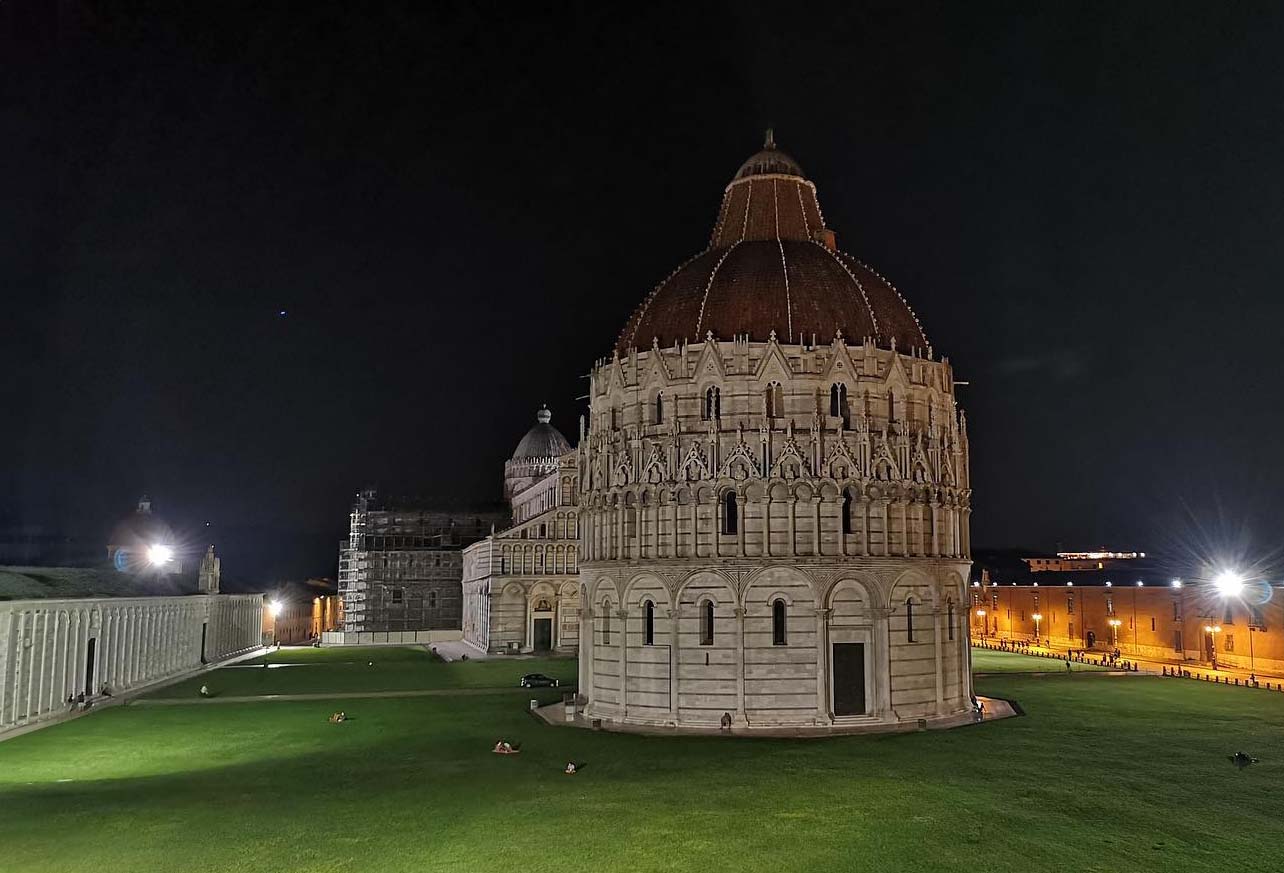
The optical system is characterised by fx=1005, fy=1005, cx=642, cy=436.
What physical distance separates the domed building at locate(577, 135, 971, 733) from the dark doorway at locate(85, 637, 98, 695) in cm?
2868

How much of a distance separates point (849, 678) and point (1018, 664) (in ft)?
130

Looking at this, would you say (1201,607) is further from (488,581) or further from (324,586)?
→ (324,586)

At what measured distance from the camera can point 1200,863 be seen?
2592 centimetres

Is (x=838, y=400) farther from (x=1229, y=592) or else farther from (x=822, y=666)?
(x=1229, y=592)

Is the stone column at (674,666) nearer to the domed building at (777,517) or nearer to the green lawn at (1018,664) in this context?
the domed building at (777,517)

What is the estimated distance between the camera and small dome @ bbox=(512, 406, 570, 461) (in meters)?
137

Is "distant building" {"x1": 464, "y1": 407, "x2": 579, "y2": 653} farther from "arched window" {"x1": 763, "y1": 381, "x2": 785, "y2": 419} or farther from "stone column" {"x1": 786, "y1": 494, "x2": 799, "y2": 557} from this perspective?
"stone column" {"x1": 786, "y1": 494, "x2": 799, "y2": 557}

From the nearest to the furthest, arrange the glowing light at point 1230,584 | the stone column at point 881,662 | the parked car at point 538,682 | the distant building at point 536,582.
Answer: the stone column at point 881,662 → the parked car at point 538,682 → the glowing light at point 1230,584 → the distant building at point 536,582

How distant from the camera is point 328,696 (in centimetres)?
6238

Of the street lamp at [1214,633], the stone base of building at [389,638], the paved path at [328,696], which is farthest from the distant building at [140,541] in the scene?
the street lamp at [1214,633]

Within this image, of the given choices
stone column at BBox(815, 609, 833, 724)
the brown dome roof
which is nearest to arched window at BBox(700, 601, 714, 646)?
stone column at BBox(815, 609, 833, 724)

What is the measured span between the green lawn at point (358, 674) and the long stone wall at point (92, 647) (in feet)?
8.84

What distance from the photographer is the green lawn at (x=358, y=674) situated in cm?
6729

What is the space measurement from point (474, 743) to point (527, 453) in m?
94.3
